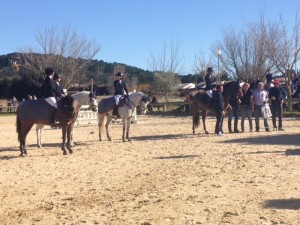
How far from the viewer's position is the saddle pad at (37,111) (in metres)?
13.0

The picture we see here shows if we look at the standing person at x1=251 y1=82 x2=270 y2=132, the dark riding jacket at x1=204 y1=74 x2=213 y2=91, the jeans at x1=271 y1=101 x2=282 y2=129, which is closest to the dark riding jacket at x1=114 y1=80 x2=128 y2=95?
the dark riding jacket at x1=204 y1=74 x2=213 y2=91

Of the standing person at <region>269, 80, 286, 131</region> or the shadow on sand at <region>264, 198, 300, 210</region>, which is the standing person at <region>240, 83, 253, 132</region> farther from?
the shadow on sand at <region>264, 198, 300, 210</region>

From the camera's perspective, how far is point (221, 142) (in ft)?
47.2

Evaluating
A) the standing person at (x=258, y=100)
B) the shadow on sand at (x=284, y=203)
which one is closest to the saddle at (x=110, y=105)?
the standing person at (x=258, y=100)

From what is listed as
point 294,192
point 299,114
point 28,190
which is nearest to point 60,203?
point 28,190

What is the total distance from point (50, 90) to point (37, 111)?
2.41ft

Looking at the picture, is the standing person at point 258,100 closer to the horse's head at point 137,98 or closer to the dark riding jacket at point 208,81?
the dark riding jacket at point 208,81

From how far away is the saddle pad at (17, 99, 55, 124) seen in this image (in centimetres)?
1297

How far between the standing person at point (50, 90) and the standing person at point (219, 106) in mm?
6669

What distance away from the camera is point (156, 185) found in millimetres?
8117

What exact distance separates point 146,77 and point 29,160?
71465mm

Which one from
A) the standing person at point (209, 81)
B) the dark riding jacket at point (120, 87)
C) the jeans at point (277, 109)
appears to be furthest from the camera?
the jeans at point (277, 109)

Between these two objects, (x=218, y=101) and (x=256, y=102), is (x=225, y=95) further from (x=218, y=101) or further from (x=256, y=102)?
(x=256, y=102)

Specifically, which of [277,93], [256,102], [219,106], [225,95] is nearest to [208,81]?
[225,95]
